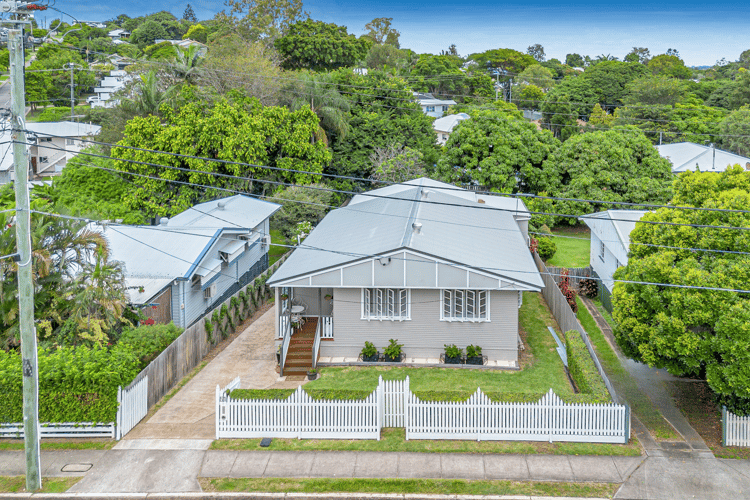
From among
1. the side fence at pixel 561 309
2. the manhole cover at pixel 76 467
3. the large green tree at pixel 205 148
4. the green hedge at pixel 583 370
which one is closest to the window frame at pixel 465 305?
the side fence at pixel 561 309


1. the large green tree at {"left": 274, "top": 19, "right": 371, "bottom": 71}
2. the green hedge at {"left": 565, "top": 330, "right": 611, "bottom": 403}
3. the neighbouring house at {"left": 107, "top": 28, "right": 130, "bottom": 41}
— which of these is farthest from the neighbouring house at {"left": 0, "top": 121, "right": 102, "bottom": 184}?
the neighbouring house at {"left": 107, "top": 28, "right": 130, "bottom": 41}

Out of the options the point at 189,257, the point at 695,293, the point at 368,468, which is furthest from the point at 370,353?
the point at 695,293

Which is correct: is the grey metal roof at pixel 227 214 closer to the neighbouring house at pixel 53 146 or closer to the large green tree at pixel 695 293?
the large green tree at pixel 695 293

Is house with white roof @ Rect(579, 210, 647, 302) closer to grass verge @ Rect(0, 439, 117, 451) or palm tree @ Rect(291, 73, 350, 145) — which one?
grass verge @ Rect(0, 439, 117, 451)

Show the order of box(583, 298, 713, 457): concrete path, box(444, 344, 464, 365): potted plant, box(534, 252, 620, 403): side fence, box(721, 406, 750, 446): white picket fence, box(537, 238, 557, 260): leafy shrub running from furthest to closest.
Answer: box(537, 238, 557, 260): leafy shrub, box(534, 252, 620, 403): side fence, box(444, 344, 464, 365): potted plant, box(583, 298, 713, 457): concrete path, box(721, 406, 750, 446): white picket fence

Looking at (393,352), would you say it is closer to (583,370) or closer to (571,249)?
(583,370)

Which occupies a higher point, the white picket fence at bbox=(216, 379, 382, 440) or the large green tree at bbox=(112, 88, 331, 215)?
the large green tree at bbox=(112, 88, 331, 215)

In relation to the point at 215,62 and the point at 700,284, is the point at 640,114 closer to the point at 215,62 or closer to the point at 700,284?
the point at 215,62
